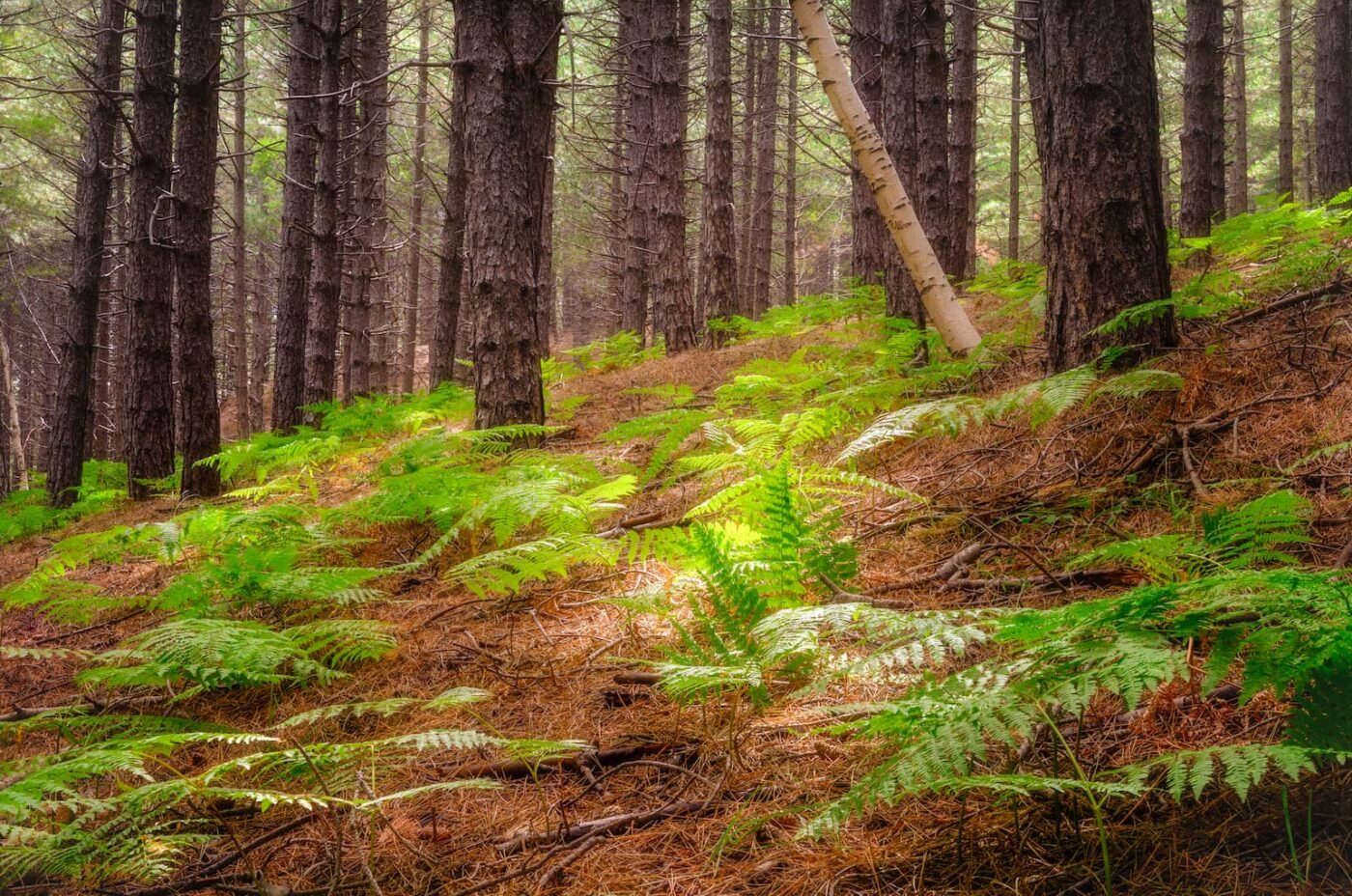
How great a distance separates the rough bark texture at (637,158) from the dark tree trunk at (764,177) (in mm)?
2737

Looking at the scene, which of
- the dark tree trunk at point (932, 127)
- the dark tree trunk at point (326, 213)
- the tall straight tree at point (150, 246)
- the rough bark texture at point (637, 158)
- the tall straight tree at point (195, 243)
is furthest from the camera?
the rough bark texture at point (637, 158)

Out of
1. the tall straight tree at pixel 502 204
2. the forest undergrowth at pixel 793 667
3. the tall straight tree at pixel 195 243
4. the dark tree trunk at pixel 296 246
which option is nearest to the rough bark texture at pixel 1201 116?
the forest undergrowth at pixel 793 667

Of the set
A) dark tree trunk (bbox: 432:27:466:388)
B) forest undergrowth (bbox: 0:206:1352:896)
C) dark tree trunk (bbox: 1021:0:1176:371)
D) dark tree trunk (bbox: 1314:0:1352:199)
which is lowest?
forest undergrowth (bbox: 0:206:1352:896)

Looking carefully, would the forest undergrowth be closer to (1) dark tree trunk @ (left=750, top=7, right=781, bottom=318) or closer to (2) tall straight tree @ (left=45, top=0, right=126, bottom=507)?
(2) tall straight tree @ (left=45, top=0, right=126, bottom=507)

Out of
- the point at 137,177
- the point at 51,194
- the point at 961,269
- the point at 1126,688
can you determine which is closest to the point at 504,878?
the point at 1126,688

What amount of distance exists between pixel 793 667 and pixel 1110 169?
295 centimetres

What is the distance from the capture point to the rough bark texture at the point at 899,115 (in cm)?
742

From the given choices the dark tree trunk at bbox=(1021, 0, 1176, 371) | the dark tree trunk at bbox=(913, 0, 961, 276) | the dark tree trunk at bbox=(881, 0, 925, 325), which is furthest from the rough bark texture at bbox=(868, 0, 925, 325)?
the dark tree trunk at bbox=(1021, 0, 1176, 371)

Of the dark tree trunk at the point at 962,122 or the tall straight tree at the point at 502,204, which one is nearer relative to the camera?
the tall straight tree at the point at 502,204

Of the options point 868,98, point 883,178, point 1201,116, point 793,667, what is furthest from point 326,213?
point 1201,116

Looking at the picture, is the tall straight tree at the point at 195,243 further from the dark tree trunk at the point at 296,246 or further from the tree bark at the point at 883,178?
the tree bark at the point at 883,178

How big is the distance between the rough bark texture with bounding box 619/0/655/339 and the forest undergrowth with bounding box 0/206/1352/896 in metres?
9.17

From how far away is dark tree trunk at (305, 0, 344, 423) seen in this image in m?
10.1

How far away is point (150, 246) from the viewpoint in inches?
319
